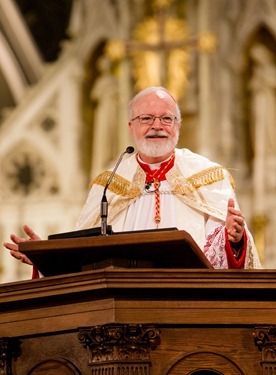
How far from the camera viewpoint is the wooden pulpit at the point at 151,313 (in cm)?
446

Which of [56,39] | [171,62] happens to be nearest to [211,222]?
[171,62]

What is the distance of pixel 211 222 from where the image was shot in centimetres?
601

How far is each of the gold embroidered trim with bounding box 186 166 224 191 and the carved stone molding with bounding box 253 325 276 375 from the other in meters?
1.61

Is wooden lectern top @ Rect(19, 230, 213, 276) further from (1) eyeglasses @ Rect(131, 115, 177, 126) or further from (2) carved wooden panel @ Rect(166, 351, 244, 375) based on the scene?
(1) eyeglasses @ Rect(131, 115, 177, 126)

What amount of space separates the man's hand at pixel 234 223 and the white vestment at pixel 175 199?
0.77m

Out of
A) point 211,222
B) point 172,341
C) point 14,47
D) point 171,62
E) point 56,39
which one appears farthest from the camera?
point 56,39

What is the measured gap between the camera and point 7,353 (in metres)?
4.73

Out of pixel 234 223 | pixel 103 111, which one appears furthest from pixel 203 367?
pixel 103 111

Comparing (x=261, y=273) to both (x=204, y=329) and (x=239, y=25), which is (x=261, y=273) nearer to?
(x=204, y=329)

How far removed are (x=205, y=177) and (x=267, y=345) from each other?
1.69 m

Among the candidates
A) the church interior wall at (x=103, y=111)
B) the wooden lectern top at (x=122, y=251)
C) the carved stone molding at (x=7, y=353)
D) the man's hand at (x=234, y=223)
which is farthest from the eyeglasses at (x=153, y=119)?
the church interior wall at (x=103, y=111)

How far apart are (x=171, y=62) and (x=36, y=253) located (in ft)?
29.5

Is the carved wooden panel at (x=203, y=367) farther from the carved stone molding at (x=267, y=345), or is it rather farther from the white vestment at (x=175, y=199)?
the white vestment at (x=175, y=199)

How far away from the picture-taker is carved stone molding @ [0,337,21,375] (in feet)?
15.5
